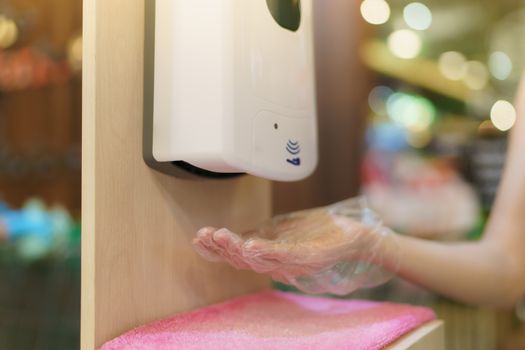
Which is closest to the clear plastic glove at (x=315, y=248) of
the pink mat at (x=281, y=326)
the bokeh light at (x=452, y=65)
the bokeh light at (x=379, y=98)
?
the pink mat at (x=281, y=326)

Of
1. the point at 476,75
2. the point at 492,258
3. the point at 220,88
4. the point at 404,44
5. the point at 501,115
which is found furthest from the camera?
the point at 404,44

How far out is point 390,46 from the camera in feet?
6.84

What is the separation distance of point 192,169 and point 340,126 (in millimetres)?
1296

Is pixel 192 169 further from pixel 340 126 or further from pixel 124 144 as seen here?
pixel 340 126

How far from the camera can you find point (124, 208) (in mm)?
590

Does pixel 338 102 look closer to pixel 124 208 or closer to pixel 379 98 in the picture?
pixel 379 98

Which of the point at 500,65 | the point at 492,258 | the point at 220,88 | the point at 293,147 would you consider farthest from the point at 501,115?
the point at 220,88

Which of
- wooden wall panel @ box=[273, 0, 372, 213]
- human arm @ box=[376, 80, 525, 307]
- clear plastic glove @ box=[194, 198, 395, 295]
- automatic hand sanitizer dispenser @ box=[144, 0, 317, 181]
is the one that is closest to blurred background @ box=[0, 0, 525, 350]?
wooden wall panel @ box=[273, 0, 372, 213]

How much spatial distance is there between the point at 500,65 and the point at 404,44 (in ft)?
1.11

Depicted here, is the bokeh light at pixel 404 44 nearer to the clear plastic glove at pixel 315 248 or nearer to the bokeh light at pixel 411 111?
the bokeh light at pixel 411 111

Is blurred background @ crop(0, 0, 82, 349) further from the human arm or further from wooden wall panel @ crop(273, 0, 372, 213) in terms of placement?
the human arm

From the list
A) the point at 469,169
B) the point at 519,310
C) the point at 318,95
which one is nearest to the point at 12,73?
the point at 318,95

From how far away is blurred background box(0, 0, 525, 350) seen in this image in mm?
1808

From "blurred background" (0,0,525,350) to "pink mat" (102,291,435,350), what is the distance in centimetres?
105
